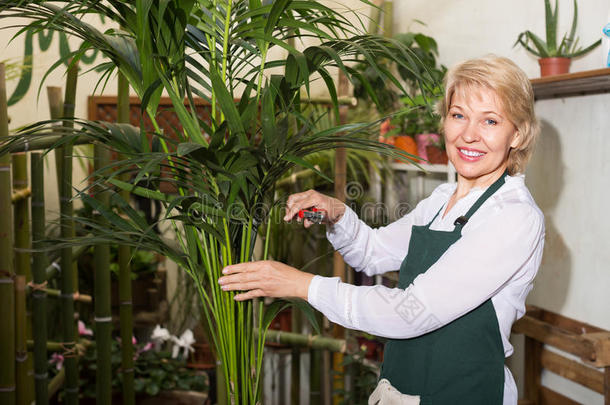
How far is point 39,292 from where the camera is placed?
1.93 meters

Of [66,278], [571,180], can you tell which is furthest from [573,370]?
[66,278]

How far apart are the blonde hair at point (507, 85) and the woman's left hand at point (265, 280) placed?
54cm

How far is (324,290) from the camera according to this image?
121 cm

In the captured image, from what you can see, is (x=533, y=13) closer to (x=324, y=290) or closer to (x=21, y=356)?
(x=324, y=290)

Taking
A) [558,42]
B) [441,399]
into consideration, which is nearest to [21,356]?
[441,399]

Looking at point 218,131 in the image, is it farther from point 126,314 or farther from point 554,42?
point 554,42

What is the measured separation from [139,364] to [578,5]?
233cm

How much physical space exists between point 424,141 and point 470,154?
130 cm

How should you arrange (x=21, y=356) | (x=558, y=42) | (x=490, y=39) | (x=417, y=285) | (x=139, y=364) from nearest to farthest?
(x=417, y=285) → (x=21, y=356) → (x=558, y=42) → (x=490, y=39) → (x=139, y=364)

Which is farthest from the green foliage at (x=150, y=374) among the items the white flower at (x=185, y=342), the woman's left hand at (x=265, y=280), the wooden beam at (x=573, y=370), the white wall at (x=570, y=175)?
the woman's left hand at (x=265, y=280)

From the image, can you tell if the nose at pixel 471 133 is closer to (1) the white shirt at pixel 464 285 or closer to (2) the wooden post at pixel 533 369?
(1) the white shirt at pixel 464 285

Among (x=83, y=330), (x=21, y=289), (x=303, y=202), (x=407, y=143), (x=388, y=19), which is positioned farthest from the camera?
(x=388, y=19)

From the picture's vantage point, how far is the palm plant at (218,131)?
1112mm

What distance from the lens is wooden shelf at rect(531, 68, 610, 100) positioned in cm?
176
